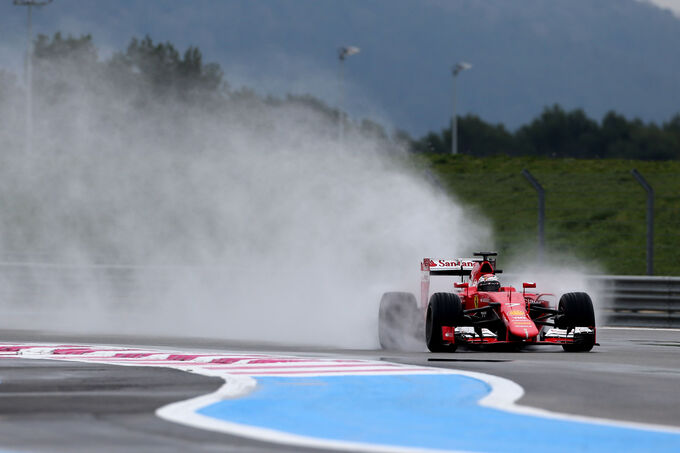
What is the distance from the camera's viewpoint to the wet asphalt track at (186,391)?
7.15m

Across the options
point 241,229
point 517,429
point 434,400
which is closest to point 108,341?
point 434,400

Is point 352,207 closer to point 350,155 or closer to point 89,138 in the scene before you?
point 350,155

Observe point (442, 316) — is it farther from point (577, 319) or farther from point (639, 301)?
point (639, 301)

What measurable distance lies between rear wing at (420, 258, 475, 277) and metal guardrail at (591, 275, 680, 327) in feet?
17.0

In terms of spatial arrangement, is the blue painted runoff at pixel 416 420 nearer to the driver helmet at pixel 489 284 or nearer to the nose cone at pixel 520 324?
the nose cone at pixel 520 324

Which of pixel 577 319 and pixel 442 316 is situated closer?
pixel 442 316

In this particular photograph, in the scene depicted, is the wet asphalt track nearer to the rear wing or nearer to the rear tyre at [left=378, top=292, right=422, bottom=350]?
the rear tyre at [left=378, top=292, right=422, bottom=350]

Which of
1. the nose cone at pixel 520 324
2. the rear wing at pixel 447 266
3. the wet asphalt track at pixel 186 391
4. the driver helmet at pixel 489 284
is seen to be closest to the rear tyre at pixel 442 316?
the wet asphalt track at pixel 186 391

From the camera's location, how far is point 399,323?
15180mm

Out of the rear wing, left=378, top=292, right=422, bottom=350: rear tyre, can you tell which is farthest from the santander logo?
left=378, top=292, right=422, bottom=350: rear tyre

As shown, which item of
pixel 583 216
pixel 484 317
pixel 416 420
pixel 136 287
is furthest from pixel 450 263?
pixel 583 216

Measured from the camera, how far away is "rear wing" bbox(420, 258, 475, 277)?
1555 centimetres

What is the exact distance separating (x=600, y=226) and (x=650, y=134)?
25086 millimetres

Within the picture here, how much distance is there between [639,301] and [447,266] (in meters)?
5.66
